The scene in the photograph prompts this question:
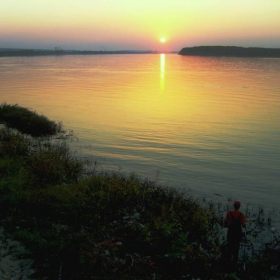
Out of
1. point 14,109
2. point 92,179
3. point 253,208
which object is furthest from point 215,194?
point 14,109

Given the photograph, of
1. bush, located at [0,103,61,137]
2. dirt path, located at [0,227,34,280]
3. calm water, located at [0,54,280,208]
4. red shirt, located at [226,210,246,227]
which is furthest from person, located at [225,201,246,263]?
bush, located at [0,103,61,137]

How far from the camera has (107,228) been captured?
10461 mm

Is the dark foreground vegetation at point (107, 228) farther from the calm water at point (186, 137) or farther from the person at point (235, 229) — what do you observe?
the calm water at point (186, 137)

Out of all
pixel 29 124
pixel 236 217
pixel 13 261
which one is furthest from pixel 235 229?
pixel 29 124

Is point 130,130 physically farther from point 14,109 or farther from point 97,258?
point 97,258

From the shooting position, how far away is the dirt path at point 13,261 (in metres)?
8.02

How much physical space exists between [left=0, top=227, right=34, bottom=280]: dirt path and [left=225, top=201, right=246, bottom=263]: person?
5698 mm

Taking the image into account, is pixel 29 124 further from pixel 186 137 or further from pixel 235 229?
pixel 235 229

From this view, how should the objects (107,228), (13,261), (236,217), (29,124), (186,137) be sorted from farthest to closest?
1. (186,137)
2. (29,124)
3. (107,228)
4. (236,217)
5. (13,261)

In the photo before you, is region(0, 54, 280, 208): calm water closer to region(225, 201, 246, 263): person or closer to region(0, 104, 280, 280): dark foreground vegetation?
region(0, 104, 280, 280): dark foreground vegetation

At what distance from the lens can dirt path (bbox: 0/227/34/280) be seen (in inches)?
316

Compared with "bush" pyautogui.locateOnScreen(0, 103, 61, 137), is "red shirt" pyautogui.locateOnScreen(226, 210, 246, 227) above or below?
below

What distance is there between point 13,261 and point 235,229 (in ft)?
20.9

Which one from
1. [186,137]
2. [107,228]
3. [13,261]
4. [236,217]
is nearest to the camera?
[13,261]
